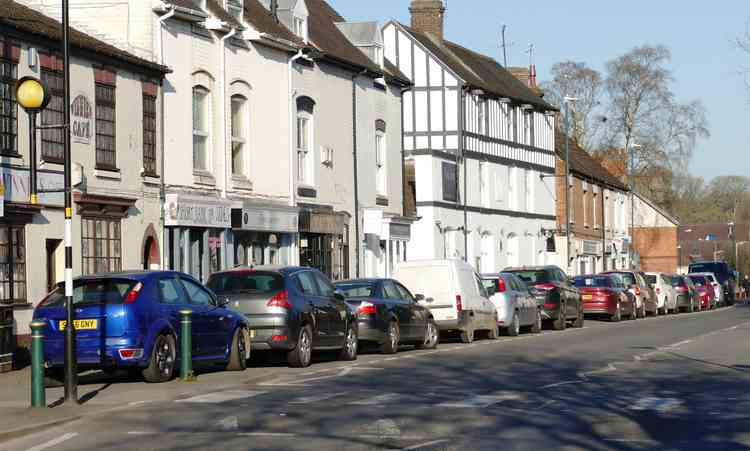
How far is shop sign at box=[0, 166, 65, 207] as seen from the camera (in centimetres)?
2409

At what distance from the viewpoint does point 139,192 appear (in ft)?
94.6

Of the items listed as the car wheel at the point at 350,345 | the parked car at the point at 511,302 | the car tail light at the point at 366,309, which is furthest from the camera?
the parked car at the point at 511,302

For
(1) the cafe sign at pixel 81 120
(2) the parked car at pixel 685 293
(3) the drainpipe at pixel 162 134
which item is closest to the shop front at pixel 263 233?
(3) the drainpipe at pixel 162 134

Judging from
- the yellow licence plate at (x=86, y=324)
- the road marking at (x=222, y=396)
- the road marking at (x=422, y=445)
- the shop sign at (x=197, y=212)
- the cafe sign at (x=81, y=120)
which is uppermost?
the cafe sign at (x=81, y=120)

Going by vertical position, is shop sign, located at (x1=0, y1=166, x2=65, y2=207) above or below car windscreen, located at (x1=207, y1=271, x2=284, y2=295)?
above

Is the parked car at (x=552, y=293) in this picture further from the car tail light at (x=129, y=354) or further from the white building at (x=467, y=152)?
the car tail light at (x=129, y=354)

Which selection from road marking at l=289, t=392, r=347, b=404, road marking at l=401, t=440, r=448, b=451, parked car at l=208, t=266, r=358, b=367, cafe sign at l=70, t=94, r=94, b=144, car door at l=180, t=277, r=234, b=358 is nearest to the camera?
road marking at l=401, t=440, r=448, b=451

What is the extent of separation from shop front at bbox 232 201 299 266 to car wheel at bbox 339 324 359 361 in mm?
8708

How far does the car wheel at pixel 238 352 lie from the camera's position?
21.5 metres

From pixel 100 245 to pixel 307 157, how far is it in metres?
12.1

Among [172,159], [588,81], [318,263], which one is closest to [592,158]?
[588,81]

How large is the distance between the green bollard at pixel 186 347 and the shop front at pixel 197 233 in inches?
409

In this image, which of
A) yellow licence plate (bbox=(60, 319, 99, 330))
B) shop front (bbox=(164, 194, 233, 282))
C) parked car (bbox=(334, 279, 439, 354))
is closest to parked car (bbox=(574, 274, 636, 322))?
shop front (bbox=(164, 194, 233, 282))

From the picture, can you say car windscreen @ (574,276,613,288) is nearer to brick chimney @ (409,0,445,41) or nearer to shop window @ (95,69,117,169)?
brick chimney @ (409,0,445,41)
